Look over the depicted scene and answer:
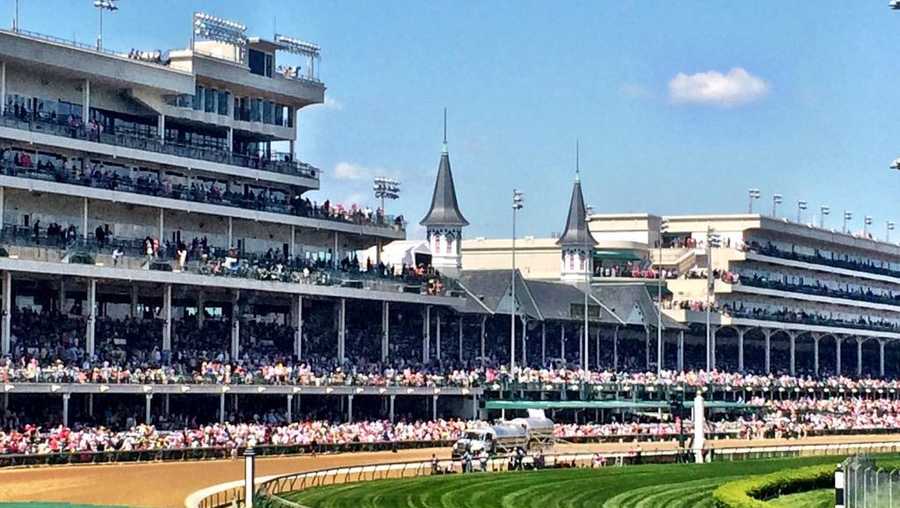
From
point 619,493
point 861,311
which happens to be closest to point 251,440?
point 619,493

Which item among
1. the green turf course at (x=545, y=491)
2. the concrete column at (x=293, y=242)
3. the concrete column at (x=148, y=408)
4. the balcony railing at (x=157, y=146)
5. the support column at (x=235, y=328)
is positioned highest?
the balcony railing at (x=157, y=146)

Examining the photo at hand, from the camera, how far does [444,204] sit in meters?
99.0

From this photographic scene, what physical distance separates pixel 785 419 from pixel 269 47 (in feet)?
118

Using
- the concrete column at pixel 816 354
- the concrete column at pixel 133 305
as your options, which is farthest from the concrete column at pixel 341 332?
the concrete column at pixel 816 354

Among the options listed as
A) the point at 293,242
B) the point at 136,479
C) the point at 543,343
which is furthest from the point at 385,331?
the point at 136,479

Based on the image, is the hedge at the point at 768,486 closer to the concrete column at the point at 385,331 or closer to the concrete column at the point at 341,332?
the concrete column at the point at 341,332

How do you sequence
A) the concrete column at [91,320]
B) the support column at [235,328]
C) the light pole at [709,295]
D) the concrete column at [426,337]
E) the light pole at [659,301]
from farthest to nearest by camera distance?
the light pole at [709,295], the light pole at [659,301], the concrete column at [426,337], the support column at [235,328], the concrete column at [91,320]

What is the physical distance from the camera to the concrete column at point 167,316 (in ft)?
227

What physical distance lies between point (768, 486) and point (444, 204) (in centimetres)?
5465

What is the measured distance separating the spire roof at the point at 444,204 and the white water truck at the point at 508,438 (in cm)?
2471

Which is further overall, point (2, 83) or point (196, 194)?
point (196, 194)

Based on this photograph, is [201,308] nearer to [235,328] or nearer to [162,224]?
[235,328]

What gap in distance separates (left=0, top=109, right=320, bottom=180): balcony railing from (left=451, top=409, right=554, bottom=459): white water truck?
52.0 ft

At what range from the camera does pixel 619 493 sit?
5072 centimetres
